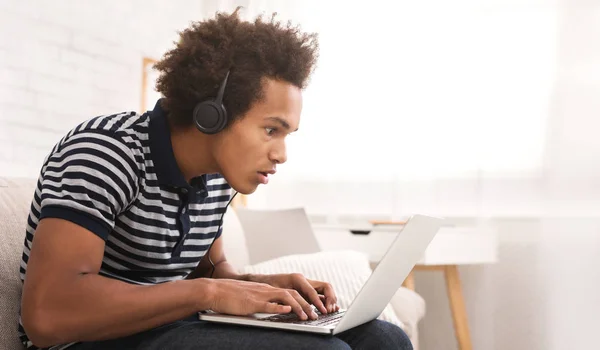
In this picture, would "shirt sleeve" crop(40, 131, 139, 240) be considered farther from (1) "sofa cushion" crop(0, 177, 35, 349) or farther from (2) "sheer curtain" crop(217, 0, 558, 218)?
(2) "sheer curtain" crop(217, 0, 558, 218)

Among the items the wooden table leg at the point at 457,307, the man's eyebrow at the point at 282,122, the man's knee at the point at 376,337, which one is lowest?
the wooden table leg at the point at 457,307

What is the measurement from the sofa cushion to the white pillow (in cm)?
52

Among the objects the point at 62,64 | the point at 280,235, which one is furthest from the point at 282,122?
the point at 62,64

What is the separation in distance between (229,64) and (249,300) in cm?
36

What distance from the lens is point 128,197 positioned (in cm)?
95

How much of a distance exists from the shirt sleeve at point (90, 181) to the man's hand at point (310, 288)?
31 centimetres

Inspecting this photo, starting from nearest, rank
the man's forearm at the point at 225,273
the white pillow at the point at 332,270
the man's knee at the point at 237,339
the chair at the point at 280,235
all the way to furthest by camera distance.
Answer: the man's knee at the point at 237,339 < the man's forearm at the point at 225,273 < the white pillow at the point at 332,270 < the chair at the point at 280,235

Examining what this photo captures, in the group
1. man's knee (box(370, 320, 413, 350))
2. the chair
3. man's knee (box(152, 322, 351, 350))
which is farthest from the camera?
the chair

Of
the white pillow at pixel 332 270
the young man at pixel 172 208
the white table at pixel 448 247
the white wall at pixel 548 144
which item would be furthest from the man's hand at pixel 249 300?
the white wall at pixel 548 144

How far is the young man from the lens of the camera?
2.75 feet

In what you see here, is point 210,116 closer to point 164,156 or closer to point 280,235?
point 164,156

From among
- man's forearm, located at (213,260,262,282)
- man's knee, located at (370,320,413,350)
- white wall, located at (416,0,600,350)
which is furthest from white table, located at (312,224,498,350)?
man's knee, located at (370,320,413,350)

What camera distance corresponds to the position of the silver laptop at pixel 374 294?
0.87 metres

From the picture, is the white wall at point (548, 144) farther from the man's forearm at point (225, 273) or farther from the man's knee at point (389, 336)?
the man's knee at point (389, 336)
